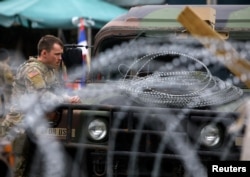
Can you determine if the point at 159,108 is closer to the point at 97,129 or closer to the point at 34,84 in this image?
the point at 97,129

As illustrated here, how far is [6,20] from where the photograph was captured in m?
14.2

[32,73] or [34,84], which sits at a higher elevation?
[32,73]

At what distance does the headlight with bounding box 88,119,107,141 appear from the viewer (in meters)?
6.20

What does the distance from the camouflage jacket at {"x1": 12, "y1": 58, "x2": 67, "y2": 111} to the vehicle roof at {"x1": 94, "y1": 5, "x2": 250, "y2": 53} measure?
31.0 inches

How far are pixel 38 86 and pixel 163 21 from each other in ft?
4.50

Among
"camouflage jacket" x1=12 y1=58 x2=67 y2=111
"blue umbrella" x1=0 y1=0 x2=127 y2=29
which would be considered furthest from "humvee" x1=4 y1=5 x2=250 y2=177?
"blue umbrella" x1=0 y1=0 x2=127 y2=29

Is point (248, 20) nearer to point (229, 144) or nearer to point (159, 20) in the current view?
point (159, 20)

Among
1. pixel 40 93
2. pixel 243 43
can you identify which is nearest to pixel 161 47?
pixel 243 43

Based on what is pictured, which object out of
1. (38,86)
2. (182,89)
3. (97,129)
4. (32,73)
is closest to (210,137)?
(182,89)

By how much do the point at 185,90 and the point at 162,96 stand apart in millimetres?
237

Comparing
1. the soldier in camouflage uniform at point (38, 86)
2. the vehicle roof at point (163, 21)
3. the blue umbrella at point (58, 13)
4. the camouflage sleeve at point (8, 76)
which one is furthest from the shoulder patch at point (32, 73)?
the blue umbrella at point (58, 13)

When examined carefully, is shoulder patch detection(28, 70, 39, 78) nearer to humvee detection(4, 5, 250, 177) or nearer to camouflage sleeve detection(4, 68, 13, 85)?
humvee detection(4, 5, 250, 177)

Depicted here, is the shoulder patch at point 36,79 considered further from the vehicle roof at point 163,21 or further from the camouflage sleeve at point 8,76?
the camouflage sleeve at point 8,76

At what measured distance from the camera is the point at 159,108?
232 inches
